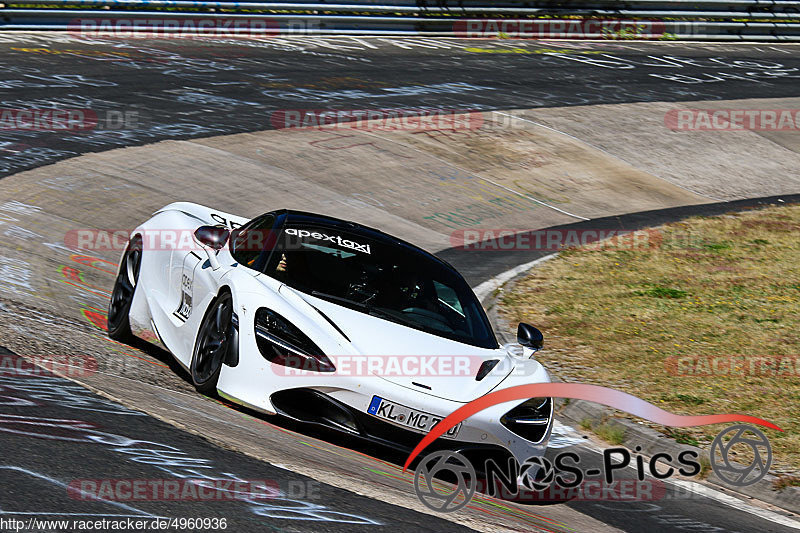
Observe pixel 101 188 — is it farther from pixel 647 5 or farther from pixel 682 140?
pixel 647 5

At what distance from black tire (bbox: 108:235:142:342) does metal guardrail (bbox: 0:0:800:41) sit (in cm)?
1382

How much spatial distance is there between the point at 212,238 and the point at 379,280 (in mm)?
1324

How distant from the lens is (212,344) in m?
6.62

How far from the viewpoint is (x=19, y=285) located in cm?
877

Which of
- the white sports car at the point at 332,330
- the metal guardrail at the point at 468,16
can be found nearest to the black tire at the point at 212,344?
the white sports car at the point at 332,330

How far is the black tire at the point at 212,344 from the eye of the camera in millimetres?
6422

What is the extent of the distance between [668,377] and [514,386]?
10.6 feet

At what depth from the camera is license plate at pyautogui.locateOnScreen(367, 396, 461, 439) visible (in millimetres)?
5840

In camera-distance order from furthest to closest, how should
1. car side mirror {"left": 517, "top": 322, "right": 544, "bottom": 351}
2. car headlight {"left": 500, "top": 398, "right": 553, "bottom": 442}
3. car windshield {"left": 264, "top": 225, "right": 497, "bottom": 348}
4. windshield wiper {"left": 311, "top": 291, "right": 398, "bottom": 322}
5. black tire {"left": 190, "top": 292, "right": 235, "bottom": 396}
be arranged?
car side mirror {"left": 517, "top": 322, "right": 544, "bottom": 351} < car windshield {"left": 264, "top": 225, "right": 497, "bottom": 348} < windshield wiper {"left": 311, "top": 291, "right": 398, "bottom": 322} < black tire {"left": 190, "top": 292, "right": 235, "bottom": 396} < car headlight {"left": 500, "top": 398, "right": 553, "bottom": 442}

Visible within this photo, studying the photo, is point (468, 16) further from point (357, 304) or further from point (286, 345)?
point (286, 345)

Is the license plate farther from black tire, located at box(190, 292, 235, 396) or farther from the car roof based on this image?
the car roof

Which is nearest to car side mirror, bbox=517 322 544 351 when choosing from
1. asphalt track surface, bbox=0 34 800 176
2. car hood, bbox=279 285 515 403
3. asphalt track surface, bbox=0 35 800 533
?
car hood, bbox=279 285 515 403

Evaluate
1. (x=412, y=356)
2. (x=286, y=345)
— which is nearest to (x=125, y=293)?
(x=286, y=345)

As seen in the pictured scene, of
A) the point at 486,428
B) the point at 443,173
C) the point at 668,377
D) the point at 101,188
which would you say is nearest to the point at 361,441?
the point at 486,428
